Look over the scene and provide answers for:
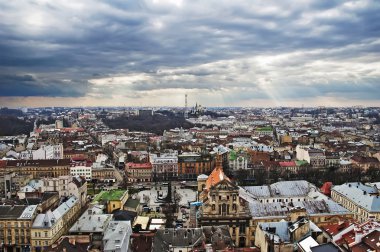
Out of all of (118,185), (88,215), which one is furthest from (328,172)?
(88,215)

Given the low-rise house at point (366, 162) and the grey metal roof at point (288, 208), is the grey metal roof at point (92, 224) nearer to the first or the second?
the grey metal roof at point (288, 208)

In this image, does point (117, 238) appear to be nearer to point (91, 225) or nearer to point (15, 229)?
point (91, 225)

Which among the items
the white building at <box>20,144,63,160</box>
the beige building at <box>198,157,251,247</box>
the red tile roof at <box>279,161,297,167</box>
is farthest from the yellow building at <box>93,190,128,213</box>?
the white building at <box>20,144,63,160</box>

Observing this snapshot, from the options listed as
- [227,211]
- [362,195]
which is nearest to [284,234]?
[227,211]

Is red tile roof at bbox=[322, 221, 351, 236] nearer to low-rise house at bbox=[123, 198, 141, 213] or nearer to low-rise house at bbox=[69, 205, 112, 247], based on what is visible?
low-rise house at bbox=[69, 205, 112, 247]

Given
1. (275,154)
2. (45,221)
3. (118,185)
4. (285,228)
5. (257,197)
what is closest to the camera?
(285,228)

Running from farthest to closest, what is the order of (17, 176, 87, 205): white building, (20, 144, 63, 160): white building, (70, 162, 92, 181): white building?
(20, 144, 63, 160): white building, (70, 162, 92, 181): white building, (17, 176, 87, 205): white building

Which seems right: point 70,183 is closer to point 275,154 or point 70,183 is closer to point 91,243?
point 91,243
